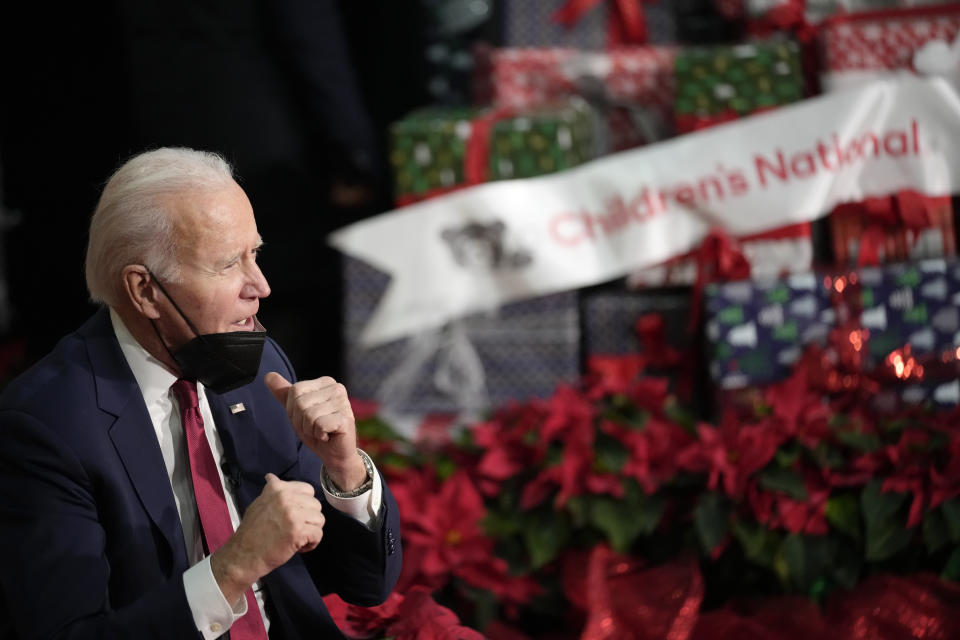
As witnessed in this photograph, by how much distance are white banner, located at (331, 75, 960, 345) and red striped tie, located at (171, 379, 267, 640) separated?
1.15m

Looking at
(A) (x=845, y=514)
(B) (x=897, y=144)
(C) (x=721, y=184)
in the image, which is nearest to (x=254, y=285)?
(A) (x=845, y=514)

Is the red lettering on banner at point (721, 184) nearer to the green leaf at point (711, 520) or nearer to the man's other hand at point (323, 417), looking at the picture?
the green leaf at point (711, 520)

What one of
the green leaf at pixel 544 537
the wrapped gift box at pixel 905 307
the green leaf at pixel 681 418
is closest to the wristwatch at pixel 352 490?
the green leaf at pixel 544 537

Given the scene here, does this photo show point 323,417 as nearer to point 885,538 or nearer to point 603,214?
point 885,538

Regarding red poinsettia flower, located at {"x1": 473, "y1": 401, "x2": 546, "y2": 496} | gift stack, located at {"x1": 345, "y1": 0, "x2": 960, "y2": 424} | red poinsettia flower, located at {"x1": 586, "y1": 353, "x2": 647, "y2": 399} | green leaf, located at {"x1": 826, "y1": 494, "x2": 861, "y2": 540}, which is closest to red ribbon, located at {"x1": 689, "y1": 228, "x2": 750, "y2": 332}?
gift stack, located at {"x1": 345, "y1": 0, "x2": 960, "y2": 424}

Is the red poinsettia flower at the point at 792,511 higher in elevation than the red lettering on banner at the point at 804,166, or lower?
lower

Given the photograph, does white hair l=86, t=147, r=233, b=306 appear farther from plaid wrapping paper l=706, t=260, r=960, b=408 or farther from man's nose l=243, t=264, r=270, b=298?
plaid wrapping paper l=706, t=260, r=960, b=408

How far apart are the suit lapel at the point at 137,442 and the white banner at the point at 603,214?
1179 mm

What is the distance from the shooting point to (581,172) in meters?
2.39

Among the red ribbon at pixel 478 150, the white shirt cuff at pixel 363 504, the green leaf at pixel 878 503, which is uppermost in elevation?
the red ribbon at pixel 478 150

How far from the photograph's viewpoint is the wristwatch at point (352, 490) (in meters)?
1.29

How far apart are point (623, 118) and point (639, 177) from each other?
0.26 metres

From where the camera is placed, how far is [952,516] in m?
1.78

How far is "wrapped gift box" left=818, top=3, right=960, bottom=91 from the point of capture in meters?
2.38
